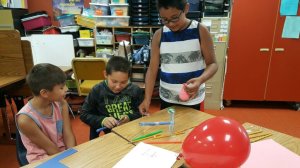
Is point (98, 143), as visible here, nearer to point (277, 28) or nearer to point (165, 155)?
point (165, 155)

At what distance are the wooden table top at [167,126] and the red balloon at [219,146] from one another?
13.9 inches

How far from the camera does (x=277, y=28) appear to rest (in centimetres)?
324

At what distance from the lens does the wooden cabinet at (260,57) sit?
323cm

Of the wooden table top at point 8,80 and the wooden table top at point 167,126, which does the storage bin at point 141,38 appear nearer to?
the wooden table top at point 8,80

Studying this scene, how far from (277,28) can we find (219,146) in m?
3.22

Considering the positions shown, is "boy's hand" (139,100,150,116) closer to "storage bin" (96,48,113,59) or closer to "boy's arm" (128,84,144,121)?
"boy's arm" (128,84,144,121)

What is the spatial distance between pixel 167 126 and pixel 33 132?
2.18ft

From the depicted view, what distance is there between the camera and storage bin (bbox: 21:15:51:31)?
3.80 m

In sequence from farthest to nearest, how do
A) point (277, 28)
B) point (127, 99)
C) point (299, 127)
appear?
point (277, 28) < point (299, 127) < point (127, 99)

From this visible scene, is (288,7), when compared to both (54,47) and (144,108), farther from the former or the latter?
(54,47)

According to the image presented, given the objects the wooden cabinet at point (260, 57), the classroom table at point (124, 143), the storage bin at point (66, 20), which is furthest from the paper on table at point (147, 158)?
the storage bin at point (66, 20)

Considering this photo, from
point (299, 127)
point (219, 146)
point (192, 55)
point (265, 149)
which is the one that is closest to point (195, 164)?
point (219, 146)

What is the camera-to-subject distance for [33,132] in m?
1.14

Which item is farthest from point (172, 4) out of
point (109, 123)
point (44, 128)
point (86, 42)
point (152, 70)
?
point (86, 42)
